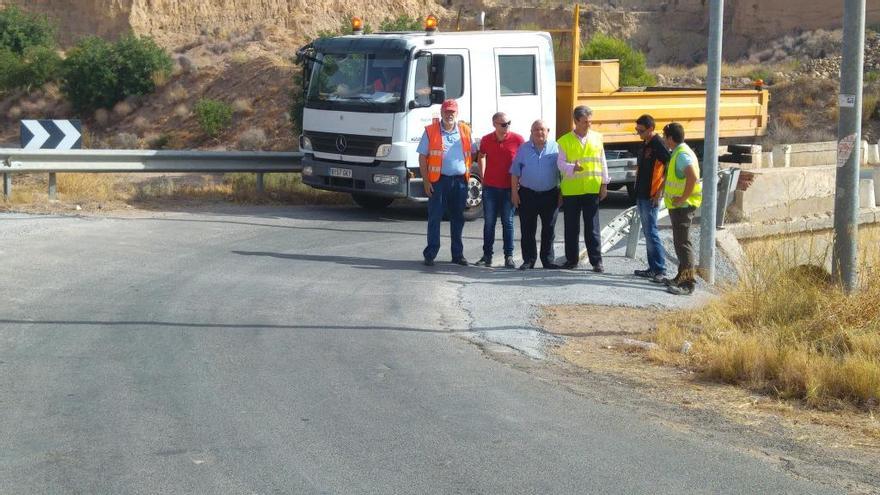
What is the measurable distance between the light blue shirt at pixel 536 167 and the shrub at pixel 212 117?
25576mm

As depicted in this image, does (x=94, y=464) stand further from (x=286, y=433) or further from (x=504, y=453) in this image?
(x=504, y=453)

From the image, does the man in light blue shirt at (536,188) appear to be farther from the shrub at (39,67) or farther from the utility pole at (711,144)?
the shrub at (39,67)

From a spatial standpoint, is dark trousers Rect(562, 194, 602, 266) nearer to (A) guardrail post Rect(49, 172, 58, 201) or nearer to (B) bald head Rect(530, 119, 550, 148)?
(B) bald head Rect(530, 119, 550, 148)

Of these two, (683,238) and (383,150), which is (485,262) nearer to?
(683,238)

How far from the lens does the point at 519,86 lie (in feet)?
55.3

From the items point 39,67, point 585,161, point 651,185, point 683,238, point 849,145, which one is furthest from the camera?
point 39,67

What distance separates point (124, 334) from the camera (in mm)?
9078

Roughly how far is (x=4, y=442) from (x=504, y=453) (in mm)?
2823

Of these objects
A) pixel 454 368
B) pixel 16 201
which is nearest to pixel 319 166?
pixel 16 201

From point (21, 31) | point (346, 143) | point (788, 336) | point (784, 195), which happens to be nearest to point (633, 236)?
point (784, 195)

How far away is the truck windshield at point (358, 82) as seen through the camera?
15.9 metres

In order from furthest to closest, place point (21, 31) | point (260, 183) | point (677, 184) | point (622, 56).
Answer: point (21, 31)
point (622, 56)
point (260, 183)
point (677, 184)

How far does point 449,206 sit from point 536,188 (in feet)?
3.49

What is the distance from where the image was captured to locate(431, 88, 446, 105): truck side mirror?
15.8m
